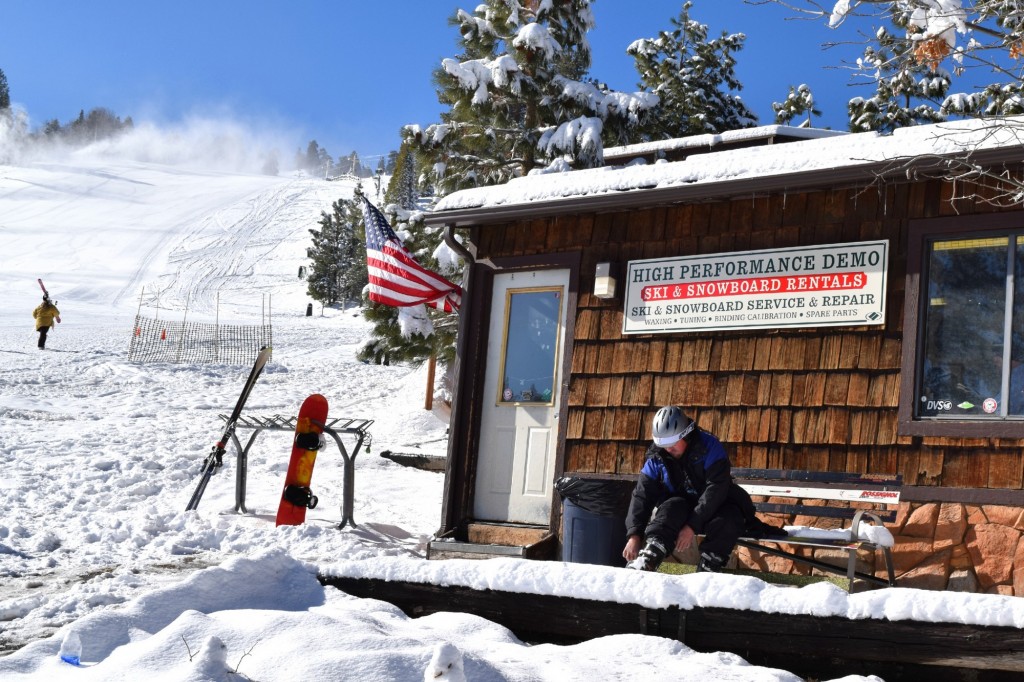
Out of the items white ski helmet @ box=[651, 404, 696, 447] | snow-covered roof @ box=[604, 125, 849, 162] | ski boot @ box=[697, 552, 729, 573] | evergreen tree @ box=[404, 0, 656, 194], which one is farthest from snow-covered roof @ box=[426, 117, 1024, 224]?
evergreen tree @ box=[404, 0, 656, 194]

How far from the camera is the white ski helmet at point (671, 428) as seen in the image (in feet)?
21.4

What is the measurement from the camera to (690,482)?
665 cm

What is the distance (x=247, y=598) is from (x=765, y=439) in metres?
4.15

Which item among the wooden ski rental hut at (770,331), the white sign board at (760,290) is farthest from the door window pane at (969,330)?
the white sign board at (760,290)

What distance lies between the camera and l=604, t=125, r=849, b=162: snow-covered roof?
15.2 m

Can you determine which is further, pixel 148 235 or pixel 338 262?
pixel 148 235

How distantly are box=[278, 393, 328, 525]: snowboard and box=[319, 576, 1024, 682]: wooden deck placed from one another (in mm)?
4306

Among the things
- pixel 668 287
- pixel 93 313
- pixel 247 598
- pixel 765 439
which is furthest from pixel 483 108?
pixel 93 313

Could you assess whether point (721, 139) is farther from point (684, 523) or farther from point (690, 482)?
point (684, 523)

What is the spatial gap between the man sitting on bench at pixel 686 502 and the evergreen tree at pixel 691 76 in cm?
2224

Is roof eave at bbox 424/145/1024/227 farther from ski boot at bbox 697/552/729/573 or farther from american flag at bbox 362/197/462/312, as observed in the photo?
ski boot at bbox 697/552/729/573

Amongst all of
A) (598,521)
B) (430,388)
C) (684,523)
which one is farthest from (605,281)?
(430,388)

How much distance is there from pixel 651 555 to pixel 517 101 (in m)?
Answer: 14.0

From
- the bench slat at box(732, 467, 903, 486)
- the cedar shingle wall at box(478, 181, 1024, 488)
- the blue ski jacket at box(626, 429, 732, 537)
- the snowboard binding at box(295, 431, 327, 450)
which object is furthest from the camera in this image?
the snowboard binding at box(295, 431, 327, 450)
